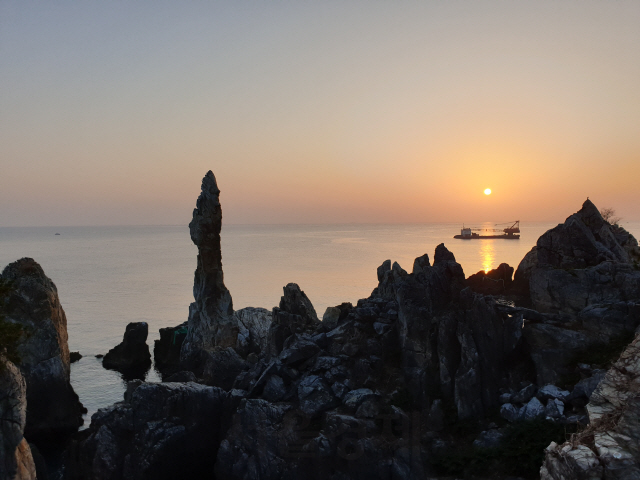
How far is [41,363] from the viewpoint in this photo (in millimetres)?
36250

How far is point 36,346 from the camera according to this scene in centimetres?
3638

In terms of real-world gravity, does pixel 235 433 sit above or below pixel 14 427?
below

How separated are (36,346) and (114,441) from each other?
14.7 m

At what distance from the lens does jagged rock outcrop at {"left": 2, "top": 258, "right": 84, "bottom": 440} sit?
35844mm

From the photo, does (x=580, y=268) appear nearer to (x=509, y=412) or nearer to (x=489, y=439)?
(x=509, y=412)

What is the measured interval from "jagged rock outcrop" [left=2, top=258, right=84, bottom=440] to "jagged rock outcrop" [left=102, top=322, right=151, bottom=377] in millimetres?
13941

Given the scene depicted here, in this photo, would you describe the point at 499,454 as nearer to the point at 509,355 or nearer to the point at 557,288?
the point at 509,355

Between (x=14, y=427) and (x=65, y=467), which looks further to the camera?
(x=65, y=467)

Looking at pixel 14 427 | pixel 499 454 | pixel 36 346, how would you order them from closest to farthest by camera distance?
pixel 14 427 < pixel 499 454 < pixel 36 346

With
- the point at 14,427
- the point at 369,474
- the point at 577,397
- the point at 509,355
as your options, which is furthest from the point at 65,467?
the point at 577,397

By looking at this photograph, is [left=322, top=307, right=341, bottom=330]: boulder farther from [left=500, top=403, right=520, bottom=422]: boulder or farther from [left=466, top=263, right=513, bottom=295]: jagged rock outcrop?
[left=500, top=403, right=520, bottom=422]: boulder

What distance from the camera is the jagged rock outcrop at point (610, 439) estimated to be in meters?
11.2

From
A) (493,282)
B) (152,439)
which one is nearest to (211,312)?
(152,439)

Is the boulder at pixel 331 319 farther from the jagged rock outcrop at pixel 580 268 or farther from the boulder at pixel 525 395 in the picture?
the jagged rock outcrop at pixel 580 268
